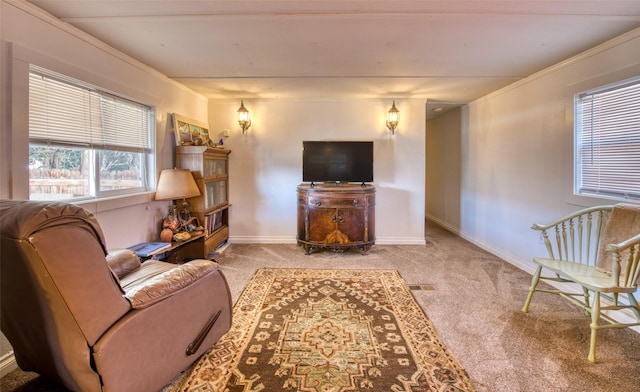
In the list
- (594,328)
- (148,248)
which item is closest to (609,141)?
(594,328)

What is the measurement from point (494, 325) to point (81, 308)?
8.84ft

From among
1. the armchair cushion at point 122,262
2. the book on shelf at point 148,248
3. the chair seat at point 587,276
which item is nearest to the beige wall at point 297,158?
the book on shelf at point 148,248

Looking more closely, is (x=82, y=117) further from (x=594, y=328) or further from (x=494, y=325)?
(x=594, y=328)

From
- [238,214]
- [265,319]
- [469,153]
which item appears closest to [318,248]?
[238,214]

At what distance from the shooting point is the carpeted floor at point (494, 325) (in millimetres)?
1673

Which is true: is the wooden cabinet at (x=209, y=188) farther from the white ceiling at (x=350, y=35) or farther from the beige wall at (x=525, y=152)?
the beige wall at (x=525, y=152)

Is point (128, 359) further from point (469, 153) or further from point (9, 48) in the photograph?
point (469, 153)

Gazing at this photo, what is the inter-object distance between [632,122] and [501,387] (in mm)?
2466

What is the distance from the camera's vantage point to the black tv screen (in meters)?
4.43

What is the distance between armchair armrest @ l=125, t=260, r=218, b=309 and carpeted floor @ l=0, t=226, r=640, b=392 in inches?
24.0

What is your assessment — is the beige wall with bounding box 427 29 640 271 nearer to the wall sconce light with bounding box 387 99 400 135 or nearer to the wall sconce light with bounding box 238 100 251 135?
the wall sconce light with bounding box 387 99 400 135

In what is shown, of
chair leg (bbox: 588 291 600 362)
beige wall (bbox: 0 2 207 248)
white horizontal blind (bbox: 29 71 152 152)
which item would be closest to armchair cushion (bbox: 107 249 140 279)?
beige wall (bbox: 0 2 207 248)

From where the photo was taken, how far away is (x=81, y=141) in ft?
7.81

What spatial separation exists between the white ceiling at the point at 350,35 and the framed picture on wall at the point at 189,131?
20.9 inches
